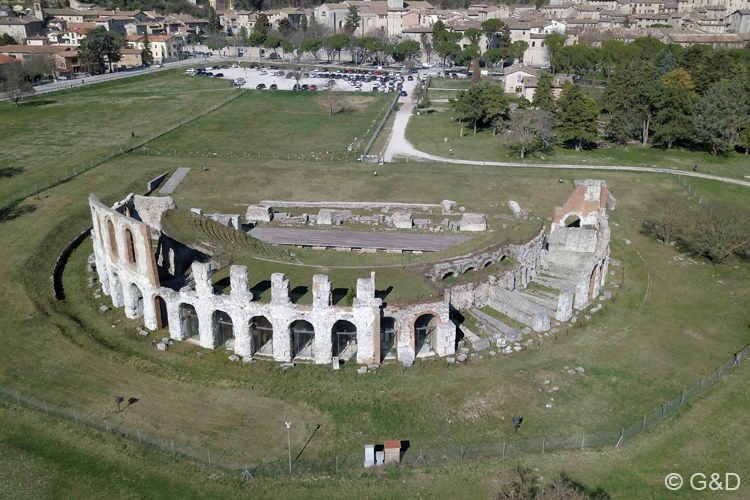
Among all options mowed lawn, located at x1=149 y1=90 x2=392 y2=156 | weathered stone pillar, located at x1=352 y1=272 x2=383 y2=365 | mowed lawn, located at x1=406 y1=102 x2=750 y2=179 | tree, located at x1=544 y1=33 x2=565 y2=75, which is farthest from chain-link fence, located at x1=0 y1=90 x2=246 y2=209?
tree, located at x1=544 y1=33 x2=565 y2=75

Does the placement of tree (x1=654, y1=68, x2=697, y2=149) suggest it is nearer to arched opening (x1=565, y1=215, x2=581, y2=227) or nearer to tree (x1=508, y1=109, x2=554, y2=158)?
tree (x1=508, y1=109, x2=554, y2=158)

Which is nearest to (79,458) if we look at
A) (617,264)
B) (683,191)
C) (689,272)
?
(617,264)

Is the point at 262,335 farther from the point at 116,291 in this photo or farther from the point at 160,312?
the point at 116,291

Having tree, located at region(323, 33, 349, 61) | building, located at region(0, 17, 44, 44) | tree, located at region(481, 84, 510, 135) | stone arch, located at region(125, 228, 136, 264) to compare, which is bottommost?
stone arch, located at region(125, 228, 136, 264)

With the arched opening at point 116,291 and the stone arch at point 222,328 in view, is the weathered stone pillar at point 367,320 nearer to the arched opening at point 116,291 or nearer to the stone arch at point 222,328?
the stone arch at point 222,328

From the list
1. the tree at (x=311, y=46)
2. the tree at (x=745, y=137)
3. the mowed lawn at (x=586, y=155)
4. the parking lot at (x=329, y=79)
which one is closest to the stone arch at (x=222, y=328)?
the mowed lawn at (x=586, y=155)

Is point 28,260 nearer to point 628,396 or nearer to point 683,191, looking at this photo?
point 628,396
